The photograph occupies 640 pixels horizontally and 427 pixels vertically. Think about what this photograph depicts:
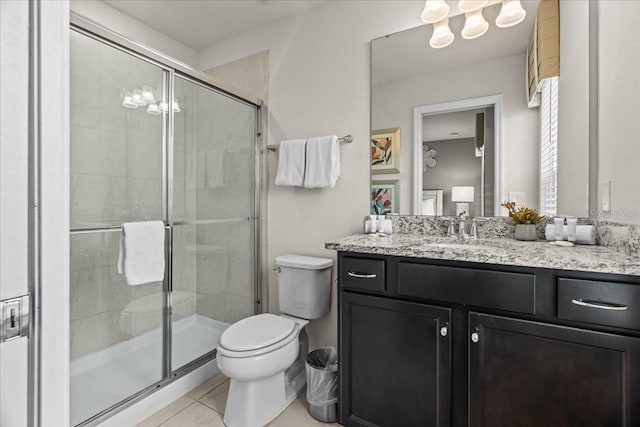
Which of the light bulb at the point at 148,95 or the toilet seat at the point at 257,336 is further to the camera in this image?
the light bulb at the point at 148,95

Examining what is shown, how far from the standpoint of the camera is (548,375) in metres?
1.09

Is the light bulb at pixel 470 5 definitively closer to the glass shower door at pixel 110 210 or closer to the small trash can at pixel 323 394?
the glass shower door at pixel 110 210

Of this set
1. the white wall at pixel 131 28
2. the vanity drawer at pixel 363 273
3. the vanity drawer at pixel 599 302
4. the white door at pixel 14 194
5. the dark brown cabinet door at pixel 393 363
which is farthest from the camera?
the white wall at pixel 131 28

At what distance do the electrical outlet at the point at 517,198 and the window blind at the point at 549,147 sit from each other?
0.08 meters

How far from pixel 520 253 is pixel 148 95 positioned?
201 centimetres

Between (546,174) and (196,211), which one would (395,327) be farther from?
(196,211)

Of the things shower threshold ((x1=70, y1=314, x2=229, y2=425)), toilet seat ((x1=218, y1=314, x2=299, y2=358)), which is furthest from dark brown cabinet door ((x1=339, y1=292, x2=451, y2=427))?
shower threshold ((x1=70, y1=314, x2=229, y2=425))

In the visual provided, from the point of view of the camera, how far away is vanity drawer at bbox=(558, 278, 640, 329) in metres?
0.97

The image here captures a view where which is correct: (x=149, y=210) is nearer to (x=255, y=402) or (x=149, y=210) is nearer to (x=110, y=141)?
(x=110, y=141)

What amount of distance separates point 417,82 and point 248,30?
1.46 m

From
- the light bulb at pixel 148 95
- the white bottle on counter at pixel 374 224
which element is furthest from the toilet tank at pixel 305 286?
the light bulb at pixel 148 95

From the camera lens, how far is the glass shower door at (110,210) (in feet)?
5.12

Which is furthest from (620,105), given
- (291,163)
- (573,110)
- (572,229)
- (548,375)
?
(291,163)

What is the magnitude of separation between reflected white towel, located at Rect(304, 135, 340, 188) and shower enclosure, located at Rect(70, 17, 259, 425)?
0.56 meters
